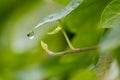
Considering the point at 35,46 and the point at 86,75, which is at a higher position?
the point at 35,46

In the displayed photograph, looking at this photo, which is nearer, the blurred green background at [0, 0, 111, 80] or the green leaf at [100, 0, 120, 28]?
the green leaf at [100, 0, 120, 28]

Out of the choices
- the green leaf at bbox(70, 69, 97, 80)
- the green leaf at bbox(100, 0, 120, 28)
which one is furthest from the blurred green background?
the green leaf at bbox(100, 0, 120, 28)

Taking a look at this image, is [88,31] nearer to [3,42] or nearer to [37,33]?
[37,33]

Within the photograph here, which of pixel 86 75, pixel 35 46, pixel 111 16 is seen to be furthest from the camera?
pixel 35 46

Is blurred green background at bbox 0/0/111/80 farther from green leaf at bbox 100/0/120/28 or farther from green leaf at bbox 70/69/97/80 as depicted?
green leaf at bbox 100/0/120/28

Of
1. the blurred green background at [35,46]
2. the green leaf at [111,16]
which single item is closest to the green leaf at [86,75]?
the blurred green background at [35,46]

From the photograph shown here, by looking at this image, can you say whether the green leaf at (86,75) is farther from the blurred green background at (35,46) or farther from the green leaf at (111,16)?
the green leaf at (111,16)

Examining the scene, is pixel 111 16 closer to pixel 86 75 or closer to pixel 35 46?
pixel 86 75

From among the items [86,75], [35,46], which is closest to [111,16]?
[86,75]
